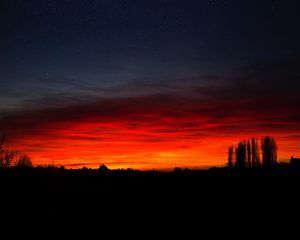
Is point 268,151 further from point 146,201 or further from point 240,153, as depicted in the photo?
point 146,201

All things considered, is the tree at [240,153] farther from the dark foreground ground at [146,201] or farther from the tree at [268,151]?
the dark foreground ground at [146,201]

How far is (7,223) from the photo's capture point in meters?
14.6

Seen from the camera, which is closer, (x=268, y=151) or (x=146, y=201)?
(x=146, y=201)

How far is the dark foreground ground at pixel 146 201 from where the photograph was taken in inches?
605

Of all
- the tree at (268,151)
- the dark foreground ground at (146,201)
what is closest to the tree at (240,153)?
the tree at (268,151)

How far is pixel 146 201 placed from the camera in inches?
704

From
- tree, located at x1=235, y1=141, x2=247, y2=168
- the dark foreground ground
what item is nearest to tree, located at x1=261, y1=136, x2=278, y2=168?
tree, located at x1=235, y1=141, x2=247, y2=168

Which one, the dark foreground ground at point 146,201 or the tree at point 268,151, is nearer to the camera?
the dark foreground ground at point 146,201

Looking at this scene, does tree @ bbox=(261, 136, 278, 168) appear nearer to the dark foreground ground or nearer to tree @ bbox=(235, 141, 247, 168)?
tree @ bbox=(235, 141, 247, 168)

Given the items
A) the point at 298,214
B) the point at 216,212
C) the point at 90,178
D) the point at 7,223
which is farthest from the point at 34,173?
the point at 298,214

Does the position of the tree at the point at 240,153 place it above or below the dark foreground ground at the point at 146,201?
above

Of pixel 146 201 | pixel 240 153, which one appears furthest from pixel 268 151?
pixel 146 201

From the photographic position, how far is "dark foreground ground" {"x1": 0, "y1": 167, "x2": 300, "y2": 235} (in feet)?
50.4

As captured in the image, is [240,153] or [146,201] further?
[240,153]
